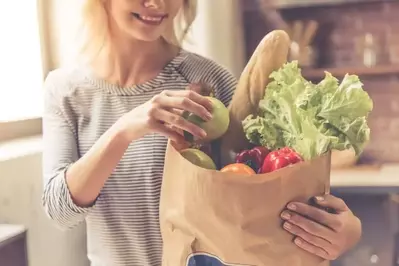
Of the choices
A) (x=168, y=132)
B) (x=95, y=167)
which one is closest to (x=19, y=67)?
(x=95, y=167)

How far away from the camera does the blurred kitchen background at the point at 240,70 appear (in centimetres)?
146

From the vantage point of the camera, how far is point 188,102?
878mm

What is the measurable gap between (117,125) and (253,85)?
0.72 ft

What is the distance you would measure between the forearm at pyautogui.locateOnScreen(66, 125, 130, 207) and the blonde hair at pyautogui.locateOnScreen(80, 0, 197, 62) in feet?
0.90

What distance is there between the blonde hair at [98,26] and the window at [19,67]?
2.02ft

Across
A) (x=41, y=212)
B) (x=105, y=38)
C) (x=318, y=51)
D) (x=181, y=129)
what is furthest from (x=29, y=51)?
(x=318, y=51)

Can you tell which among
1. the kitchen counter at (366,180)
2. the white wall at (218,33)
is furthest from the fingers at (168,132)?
the kitchen counter at (366,180)

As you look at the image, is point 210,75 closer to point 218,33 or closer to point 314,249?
point 314,249

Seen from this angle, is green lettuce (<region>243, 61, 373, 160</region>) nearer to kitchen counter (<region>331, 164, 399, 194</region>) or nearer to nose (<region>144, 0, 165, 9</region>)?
nose (<region>144, 0, 165, 9</region>)

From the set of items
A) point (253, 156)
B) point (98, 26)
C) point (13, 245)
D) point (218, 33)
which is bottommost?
point (13, 245)

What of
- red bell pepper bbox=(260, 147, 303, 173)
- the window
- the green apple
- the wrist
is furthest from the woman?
the window

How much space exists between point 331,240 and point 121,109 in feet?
1.56

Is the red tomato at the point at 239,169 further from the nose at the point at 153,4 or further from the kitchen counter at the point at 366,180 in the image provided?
the kitchen counter at the point at 366,180

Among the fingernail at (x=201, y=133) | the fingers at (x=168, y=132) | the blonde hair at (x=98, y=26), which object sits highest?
the blonde hair at (x=98, y=26)
